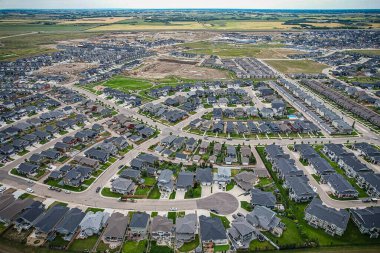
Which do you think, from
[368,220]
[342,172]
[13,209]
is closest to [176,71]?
[342,172]

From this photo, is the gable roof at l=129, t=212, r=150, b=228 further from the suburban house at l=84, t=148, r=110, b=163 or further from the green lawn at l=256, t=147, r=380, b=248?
the suburban house at l=84, t=148, r=110, b=163

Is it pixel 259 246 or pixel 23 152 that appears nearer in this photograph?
pixel 259 246

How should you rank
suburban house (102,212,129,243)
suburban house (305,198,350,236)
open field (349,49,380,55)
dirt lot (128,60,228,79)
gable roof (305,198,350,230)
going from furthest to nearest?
open field (349,49,380,55)
dirt lot (128,60,228,79)
gable roof (305,198,350,230)
suburban house (305,198,350,236)
suburban house (102,212,129,243)

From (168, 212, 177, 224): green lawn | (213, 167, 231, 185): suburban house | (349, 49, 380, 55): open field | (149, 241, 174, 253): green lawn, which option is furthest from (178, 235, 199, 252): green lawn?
(349, 49, 380, 55): open field

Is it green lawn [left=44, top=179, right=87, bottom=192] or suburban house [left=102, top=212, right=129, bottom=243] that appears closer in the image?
suburban house [left=102, top=212, right=129, bottom=243]

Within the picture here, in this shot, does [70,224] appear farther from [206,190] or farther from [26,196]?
[206,190]

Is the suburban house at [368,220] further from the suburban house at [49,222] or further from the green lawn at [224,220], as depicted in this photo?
the suburban house at [49,222]

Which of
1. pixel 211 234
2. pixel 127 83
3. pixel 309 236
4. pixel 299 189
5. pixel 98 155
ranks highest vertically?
pixel 127 83
